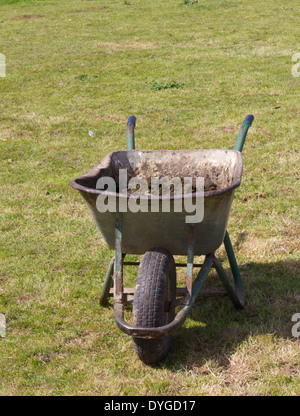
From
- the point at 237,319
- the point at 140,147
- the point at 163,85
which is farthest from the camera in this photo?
the point at 163,85

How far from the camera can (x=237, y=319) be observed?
3432 millimetres

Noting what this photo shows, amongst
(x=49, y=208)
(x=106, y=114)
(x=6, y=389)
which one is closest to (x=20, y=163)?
(x=49, y=208)

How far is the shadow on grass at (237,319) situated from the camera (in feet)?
10.2

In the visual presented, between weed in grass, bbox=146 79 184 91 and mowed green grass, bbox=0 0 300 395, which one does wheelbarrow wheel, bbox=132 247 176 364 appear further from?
weed in grass, bbox=146 79 184 91

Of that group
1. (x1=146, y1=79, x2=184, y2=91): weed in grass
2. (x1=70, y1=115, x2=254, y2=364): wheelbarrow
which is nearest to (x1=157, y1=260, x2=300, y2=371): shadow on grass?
(x1=70, y1=115, x2=254, y2=364): wheelbarrow

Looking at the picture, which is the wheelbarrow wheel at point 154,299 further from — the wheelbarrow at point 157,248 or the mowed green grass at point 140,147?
the mowed green grass at point 140,147

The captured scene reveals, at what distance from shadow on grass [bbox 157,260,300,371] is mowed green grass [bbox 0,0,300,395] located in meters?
0.01

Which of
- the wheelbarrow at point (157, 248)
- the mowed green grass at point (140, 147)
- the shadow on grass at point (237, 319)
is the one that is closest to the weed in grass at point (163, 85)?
the mowed green grass at point (140, 147)

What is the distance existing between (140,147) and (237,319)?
358 centimetres

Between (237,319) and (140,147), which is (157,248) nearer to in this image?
(237,319)

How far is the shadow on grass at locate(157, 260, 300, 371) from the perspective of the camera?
Answer: 3.11m

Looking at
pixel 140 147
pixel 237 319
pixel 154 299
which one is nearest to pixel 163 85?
pixel 140 147

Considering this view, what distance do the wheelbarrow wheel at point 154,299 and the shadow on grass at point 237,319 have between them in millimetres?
181
